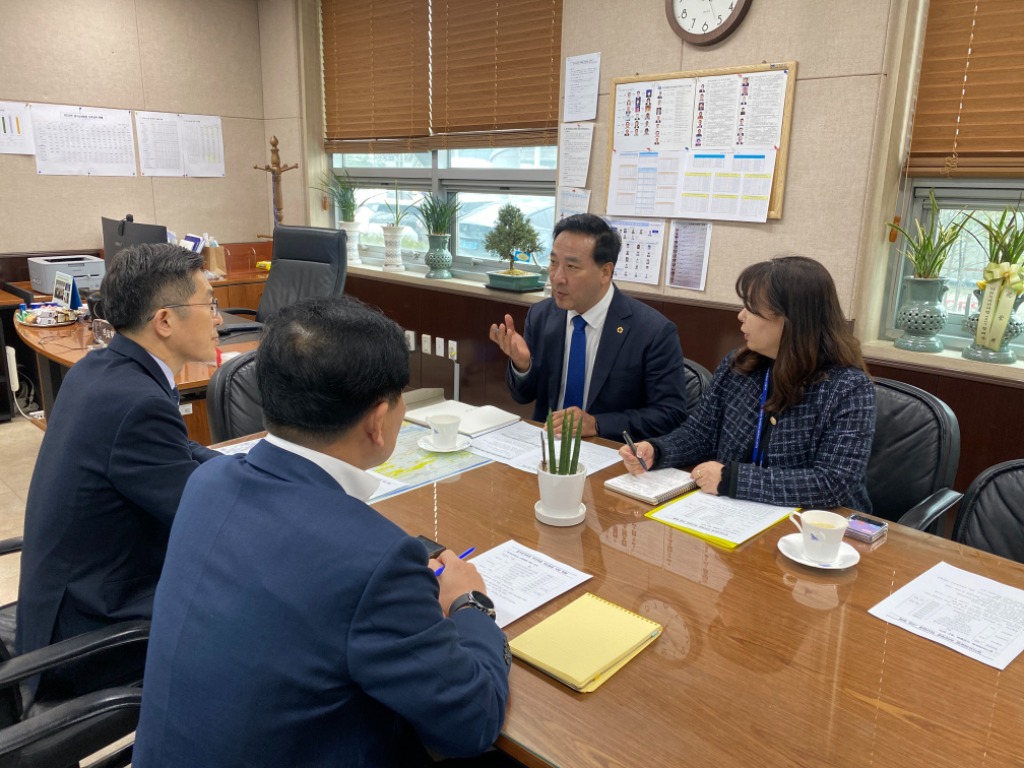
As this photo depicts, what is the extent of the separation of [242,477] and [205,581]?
0.13 m

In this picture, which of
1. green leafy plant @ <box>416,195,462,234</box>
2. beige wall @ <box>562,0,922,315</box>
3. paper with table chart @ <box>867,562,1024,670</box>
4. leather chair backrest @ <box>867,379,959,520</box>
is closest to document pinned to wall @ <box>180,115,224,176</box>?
green leafy plant @ <box>416,195,462,234</box>

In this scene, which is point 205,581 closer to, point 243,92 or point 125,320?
point 125,320

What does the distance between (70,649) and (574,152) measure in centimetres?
294

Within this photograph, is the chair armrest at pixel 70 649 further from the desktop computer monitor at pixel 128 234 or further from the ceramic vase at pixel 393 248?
the ceramic vase at pixel 393 248

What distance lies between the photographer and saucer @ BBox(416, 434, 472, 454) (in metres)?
1.90

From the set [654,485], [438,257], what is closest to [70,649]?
[654,485]

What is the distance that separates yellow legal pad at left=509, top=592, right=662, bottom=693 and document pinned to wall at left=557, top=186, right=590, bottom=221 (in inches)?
103

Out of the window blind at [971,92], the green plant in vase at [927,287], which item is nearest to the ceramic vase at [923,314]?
the green plant in vase at [927,287]

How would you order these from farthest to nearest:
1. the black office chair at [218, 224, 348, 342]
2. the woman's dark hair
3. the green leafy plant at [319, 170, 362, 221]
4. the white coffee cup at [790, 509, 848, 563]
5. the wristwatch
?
1. the green leafy plant at [319, 170, 362, 221]
2. the black office chair at [218, 224, 348, 342]
3. the woman's dark hair
4. the white coffee cup at [790, 509, 848, 563]
5. the wristwatch

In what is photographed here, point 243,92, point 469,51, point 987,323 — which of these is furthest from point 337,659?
point 243,92

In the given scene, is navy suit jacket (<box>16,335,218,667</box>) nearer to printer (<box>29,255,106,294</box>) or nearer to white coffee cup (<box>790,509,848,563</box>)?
white coffee cup (<box>790,509,848,563</box>)

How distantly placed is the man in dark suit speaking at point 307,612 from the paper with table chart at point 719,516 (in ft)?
2.00

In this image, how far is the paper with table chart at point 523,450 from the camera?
1832mm

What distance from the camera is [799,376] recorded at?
172cm
